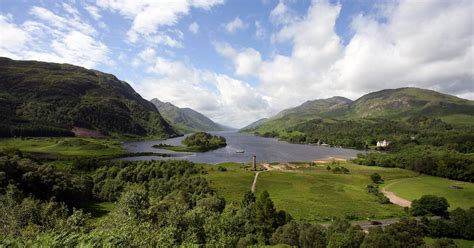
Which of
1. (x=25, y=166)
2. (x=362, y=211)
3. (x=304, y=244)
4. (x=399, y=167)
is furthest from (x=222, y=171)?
(x=399, y=167)

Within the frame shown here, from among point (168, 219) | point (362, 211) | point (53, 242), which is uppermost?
point (53, 242)

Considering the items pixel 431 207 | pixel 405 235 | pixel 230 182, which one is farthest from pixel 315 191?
pixel 405 235

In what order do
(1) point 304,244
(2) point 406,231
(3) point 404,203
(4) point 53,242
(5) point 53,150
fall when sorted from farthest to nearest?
(5) point 53,150 < (3) point 404,203 < (2) point 406,231 < (1) point 304,244 < (4) point 53,242

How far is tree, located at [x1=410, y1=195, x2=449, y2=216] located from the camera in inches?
3260

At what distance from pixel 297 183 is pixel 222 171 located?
123 ft

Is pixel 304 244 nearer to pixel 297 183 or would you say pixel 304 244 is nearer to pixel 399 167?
pixel 297 183

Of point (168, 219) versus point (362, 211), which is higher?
point (168, 219)

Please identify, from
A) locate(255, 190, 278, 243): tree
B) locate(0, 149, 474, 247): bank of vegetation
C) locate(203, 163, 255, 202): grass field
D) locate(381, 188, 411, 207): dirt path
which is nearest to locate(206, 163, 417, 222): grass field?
locate(203, 163, 255, 202): grass field

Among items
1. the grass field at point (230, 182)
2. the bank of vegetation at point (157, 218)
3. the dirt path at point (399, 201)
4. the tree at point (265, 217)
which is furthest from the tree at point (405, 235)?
the grass field at point (230, 182)

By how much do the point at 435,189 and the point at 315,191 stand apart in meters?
51.9

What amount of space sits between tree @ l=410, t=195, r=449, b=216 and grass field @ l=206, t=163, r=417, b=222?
4.28 metres

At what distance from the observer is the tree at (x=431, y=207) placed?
82812 millimetres

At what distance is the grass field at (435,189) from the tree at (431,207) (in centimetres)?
1352

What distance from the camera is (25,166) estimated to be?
254 feet
